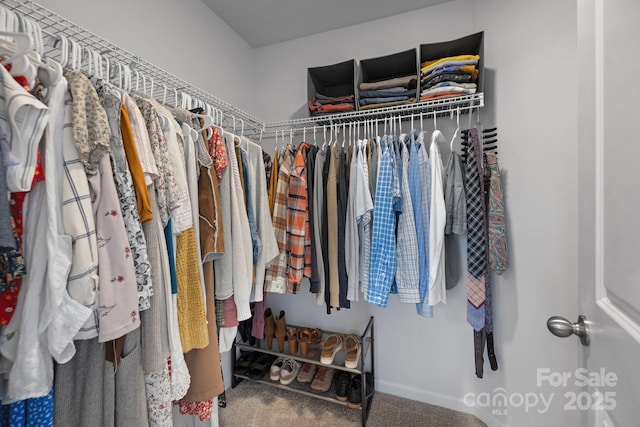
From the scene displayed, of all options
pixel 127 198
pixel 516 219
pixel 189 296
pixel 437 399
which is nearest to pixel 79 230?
pixel 127 198

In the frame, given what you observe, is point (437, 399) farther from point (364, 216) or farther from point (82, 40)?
point (82, 40)

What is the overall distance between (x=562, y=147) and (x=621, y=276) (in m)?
0.97

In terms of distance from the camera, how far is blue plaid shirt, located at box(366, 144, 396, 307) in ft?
4.24

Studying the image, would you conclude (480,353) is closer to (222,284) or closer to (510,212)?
(510,212)

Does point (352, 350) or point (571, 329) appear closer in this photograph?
point (571, 329)

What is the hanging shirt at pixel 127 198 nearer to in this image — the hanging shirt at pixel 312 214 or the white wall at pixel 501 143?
the white wall at pixel 501 143

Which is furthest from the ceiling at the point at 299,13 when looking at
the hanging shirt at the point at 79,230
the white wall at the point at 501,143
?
the hanging shirt at the point at 79,230

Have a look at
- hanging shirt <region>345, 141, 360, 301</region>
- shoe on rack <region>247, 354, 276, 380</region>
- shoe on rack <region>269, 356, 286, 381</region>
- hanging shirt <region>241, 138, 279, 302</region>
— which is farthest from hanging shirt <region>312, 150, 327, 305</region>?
shoe on rack <region>247, 354, 276, 380</region>

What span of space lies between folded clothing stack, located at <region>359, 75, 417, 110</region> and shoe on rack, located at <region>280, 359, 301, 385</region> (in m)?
1.84

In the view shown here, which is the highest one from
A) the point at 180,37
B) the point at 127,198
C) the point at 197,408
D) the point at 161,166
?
the point at 180,37

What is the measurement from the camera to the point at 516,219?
1.34m

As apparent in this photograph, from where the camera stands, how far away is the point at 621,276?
49 centimetres

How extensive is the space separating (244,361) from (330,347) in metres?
0.71

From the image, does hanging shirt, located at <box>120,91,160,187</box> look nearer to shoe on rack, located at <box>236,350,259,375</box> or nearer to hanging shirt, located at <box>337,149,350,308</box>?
hanging shirt, located at <box>337,149,350,308</box>
